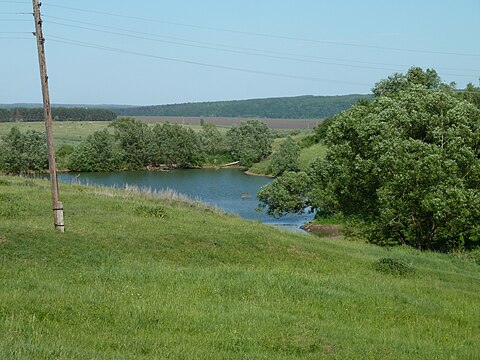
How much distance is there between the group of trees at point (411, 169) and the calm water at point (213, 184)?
12371 millimetres

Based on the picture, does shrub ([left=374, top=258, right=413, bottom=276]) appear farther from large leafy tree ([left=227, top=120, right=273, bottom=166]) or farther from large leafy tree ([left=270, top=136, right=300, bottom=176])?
large leafy tree ([left=227, top=120, right=273, bottom=166])

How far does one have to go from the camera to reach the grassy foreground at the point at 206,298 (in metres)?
9.55

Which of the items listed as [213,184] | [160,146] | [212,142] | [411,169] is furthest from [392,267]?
[212,142]

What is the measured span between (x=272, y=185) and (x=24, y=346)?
1863 inches

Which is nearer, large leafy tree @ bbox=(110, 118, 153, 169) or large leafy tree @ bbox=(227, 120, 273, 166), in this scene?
large leafy tree @ bbox=(110, 118, 153, 169)

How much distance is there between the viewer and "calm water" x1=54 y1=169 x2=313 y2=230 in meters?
59.5

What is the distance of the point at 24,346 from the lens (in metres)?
7.78

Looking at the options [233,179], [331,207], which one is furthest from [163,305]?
[233,179]

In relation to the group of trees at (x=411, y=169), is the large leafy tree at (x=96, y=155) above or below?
below

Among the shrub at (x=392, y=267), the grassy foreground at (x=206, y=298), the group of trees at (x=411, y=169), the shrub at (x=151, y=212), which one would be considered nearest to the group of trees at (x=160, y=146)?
the group of trees at (x=411, y=169)

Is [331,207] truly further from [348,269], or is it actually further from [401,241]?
[348,269]

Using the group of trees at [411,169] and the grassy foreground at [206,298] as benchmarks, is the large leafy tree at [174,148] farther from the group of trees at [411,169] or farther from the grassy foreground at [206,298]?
the grassy foreground at [206,298]

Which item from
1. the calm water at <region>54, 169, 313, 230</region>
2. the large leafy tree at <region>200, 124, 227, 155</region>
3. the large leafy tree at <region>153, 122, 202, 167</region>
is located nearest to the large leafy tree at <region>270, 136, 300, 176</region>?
the calm water at <region>54, 169, 313, 230</region>

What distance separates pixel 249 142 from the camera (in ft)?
395
